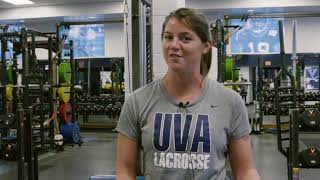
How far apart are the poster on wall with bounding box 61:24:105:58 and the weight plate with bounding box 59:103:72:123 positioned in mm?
5011

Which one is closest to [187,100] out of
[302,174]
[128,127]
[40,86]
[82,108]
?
[128,127]

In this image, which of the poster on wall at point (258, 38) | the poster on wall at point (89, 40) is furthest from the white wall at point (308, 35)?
the poster on wall at point (89, 40)

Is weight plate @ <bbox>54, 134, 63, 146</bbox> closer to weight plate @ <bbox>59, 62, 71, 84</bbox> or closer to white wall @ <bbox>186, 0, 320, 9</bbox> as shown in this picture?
weight plate @ <bbox>59, 62, 71, 84</bbox>

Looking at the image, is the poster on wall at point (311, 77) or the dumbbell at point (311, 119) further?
the poster on wall at point (311, 77)

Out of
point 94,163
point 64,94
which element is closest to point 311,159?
point 94,163

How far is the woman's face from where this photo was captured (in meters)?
1.18

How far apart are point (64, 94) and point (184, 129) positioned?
6916 mm

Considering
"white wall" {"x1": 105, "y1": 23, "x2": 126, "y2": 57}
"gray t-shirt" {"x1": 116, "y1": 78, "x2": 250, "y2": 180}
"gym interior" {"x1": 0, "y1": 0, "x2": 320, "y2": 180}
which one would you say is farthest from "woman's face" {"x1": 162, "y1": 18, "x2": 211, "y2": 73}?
"white wall" {"x1": 105, "y1": 23, "x2": 126, "y2": 57}

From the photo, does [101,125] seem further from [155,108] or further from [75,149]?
[155,108]

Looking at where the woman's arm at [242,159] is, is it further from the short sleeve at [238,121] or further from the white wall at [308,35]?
Result: the white wall at [308,35]

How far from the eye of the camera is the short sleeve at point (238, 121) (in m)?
1.23

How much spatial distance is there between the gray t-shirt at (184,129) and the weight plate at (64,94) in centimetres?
671

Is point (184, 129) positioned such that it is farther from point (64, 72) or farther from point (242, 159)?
point (64, 72)

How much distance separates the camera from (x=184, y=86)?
1264 millimetres
